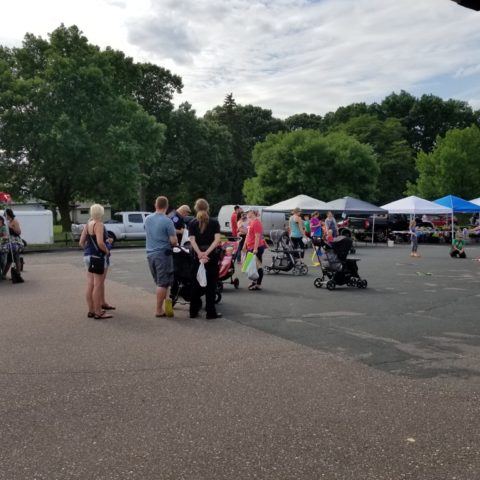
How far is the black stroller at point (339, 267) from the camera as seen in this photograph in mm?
12062

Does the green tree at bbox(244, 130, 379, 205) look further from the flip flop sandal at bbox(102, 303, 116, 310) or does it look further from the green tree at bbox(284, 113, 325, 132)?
the flip flop sandal at bbox(102, 303, 116, 310)

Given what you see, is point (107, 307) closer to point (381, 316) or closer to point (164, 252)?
point (164, 252)

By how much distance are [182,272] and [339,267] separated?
166 inches

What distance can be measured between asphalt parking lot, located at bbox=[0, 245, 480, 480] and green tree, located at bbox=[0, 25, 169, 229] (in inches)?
969

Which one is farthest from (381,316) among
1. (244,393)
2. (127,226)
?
(127,226)

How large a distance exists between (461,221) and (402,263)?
37.9 meters

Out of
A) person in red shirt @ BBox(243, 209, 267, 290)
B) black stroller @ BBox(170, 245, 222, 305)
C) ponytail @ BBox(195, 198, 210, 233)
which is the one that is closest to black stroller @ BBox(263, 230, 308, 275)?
person in red shirt @ BBox(243, 209, 267, 290)

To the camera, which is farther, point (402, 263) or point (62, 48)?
point (62, 48)

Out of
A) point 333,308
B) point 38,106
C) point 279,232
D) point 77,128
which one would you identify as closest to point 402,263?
point 279,232

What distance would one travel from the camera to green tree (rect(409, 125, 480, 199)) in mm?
48938

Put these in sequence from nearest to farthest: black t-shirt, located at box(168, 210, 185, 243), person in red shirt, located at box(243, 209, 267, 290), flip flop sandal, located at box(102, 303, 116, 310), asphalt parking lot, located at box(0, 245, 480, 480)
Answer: asphalt parking lot, located at box(0, 245, 480, 480) → flip flop sandal, located at box(102, 303, 116, 310) → black t-shirt, located at box(168, 210, 185, 243) → person in red shirt, located at box(243, 209, 267, 290)

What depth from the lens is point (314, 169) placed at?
147 ft

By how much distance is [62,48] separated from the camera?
1390 inches

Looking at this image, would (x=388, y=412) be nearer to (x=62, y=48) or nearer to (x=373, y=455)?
(x=373, y=455)
